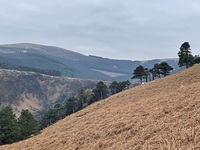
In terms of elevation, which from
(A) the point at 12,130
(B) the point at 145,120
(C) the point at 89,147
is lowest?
(A) the point at 12,130

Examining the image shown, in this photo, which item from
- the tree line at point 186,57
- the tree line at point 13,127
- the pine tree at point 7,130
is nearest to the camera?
the pine tree at point 7,130

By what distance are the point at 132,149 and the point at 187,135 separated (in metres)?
1.88

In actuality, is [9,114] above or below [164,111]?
below

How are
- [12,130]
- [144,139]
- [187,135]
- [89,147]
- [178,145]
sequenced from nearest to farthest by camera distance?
1. [178,145]
2. [187,135]
3. [144,139]
4. [89,147]
5. [12,130]

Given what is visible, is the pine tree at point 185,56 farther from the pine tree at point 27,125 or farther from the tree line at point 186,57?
the pine tree at point 27,125

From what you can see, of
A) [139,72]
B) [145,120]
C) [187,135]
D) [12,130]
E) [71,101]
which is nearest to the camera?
[187,135]

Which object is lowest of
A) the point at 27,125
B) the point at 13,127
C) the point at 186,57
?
the point at 27,125

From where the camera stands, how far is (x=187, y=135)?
26.8ft

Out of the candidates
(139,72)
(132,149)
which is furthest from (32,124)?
(139,72)

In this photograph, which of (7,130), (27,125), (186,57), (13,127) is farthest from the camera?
(186,57)

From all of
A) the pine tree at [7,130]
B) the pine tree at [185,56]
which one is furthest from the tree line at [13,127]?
the pine tree at [185,56]

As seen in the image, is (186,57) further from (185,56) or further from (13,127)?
(13,127)

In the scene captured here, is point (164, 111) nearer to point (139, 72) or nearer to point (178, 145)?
point (178, 145)

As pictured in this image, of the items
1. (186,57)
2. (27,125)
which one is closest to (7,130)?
(27,125)
